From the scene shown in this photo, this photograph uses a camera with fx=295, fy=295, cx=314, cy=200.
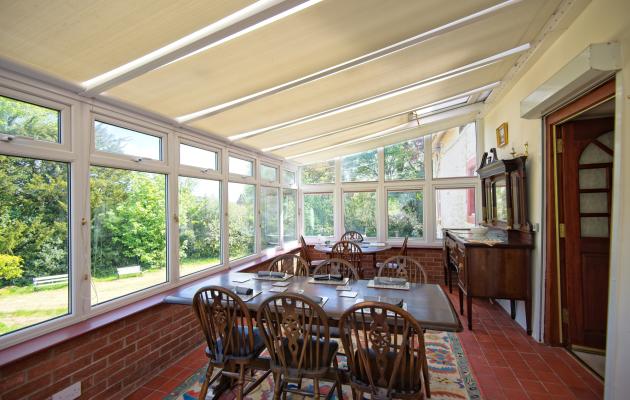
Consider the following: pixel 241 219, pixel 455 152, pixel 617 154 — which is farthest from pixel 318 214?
pixel 617 154

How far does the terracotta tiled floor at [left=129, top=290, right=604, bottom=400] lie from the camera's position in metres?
2.19

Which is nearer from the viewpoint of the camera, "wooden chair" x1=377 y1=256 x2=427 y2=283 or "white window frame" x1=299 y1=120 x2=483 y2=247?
"wooden chair" x1=377 y1=256 x2=427 y2=283

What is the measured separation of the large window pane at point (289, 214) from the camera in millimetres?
5617

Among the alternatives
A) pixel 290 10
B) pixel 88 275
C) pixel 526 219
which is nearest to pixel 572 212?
pixel 526 219

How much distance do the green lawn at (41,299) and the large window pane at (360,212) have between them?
13.5ft

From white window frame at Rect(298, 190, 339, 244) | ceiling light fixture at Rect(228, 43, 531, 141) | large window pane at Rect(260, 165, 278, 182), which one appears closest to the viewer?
ceiling light fixture at Rect(228, 43, 531, 141)

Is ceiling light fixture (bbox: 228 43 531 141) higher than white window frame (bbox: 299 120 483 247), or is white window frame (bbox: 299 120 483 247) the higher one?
ceiling light fixture (bbox: 228 43 531 141)

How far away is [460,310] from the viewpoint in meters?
3.73

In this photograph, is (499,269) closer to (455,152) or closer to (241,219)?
(455,152)

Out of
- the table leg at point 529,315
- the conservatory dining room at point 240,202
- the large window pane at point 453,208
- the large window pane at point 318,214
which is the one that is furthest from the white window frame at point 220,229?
the large window pane at point 453,208

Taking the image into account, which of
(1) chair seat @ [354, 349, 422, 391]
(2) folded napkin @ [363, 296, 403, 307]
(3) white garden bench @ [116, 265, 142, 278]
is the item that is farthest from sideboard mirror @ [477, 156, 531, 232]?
(3) white garden bench @ [116, 265, 142, 278]

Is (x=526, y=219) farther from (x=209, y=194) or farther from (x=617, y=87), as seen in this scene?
(x=209, y=194)

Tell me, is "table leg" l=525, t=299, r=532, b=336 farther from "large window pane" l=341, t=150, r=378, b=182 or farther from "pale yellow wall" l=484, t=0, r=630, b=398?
"large window pane" l=341, t=150, r=378, b=182

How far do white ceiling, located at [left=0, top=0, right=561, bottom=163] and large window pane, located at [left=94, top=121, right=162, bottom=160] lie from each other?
287 millimetres
